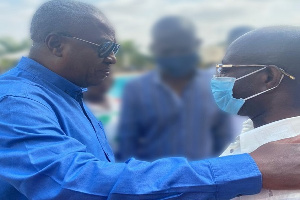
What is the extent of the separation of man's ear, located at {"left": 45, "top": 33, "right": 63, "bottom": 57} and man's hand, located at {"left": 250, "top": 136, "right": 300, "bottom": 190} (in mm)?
825

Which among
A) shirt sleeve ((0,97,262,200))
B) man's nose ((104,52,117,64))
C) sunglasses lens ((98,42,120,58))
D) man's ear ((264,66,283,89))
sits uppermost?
man's ear ((264,66,283,89))

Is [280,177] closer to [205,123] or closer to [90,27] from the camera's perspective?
[90,27]

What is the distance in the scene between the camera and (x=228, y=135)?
3242mm

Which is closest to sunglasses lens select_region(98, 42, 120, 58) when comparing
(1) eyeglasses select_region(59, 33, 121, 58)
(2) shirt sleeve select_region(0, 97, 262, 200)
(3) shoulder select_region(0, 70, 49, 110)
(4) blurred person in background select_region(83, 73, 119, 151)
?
(1) eyeglasses select_region(59, 33, 121, 58)

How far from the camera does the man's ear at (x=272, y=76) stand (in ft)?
4.18

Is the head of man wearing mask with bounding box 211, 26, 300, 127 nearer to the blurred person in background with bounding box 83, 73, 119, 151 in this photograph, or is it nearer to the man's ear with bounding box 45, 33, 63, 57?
the man's ear with bounding box 45, 33, 63, 57

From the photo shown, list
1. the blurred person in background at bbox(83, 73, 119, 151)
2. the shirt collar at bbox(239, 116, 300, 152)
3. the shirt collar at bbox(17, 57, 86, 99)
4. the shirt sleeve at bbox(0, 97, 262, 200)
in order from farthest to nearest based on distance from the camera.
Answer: the blurred person in background at bbox(83, 73, 119, 151) → the shirt collar at bbox(17, 57, 86, 99) → the shirt collar at bbox(239, 116, 300, 152) → the shirt sleeve at bbox(0, 97, 262, 200)

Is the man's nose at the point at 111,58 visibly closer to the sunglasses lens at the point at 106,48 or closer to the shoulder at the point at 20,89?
the sunglasses lens at the point at 106,48

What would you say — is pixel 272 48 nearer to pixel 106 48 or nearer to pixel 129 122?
pixel 106 48

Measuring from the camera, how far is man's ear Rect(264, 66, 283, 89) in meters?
1.28

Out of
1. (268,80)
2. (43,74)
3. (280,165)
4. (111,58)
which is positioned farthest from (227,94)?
(43,74)

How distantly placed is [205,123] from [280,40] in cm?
186

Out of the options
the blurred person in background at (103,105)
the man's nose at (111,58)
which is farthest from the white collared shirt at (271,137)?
the blurred person in background at (103,105)

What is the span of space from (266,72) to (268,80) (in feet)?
0.08
